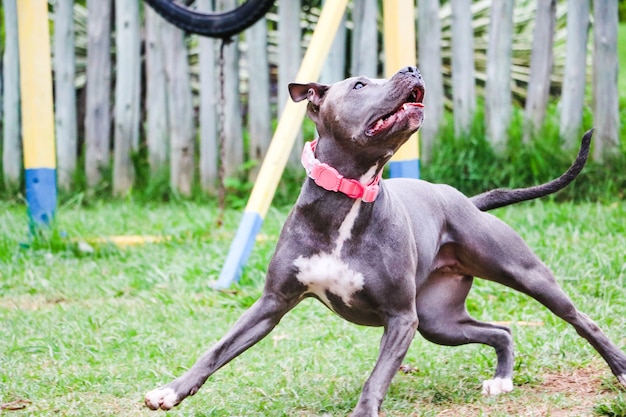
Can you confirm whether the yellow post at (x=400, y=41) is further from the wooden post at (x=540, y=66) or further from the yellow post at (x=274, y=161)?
the wooden post at (x=540, y=66)

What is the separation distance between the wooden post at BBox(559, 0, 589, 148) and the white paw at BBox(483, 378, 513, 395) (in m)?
4.13

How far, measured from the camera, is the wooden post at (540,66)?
7645 mm

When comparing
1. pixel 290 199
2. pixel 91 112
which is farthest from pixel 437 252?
pixel 91 112

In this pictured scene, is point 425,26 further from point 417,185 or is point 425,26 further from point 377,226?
point 377,226

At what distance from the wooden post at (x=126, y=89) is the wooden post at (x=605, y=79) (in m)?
3.84

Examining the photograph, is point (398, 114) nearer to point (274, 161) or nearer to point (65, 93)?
point (274, 161)

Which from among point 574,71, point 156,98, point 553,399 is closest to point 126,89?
point 156,98

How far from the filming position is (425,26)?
7844 millimetres

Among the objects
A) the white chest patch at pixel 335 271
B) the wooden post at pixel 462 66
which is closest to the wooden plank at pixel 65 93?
the wooden post at pixel 462 66

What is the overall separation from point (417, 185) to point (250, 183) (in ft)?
14.6

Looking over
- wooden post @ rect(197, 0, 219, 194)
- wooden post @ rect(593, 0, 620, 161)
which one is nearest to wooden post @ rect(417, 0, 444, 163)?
wooden post @ rect(593, 0, 620, 161)

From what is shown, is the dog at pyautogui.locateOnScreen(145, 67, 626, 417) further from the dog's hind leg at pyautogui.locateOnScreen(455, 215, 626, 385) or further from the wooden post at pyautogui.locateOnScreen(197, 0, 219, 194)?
the wooden post at pyautogui.locateOnScreen(197, 0, 219, 194)

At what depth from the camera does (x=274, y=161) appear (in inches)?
225

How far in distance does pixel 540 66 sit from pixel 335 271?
15.8ft
